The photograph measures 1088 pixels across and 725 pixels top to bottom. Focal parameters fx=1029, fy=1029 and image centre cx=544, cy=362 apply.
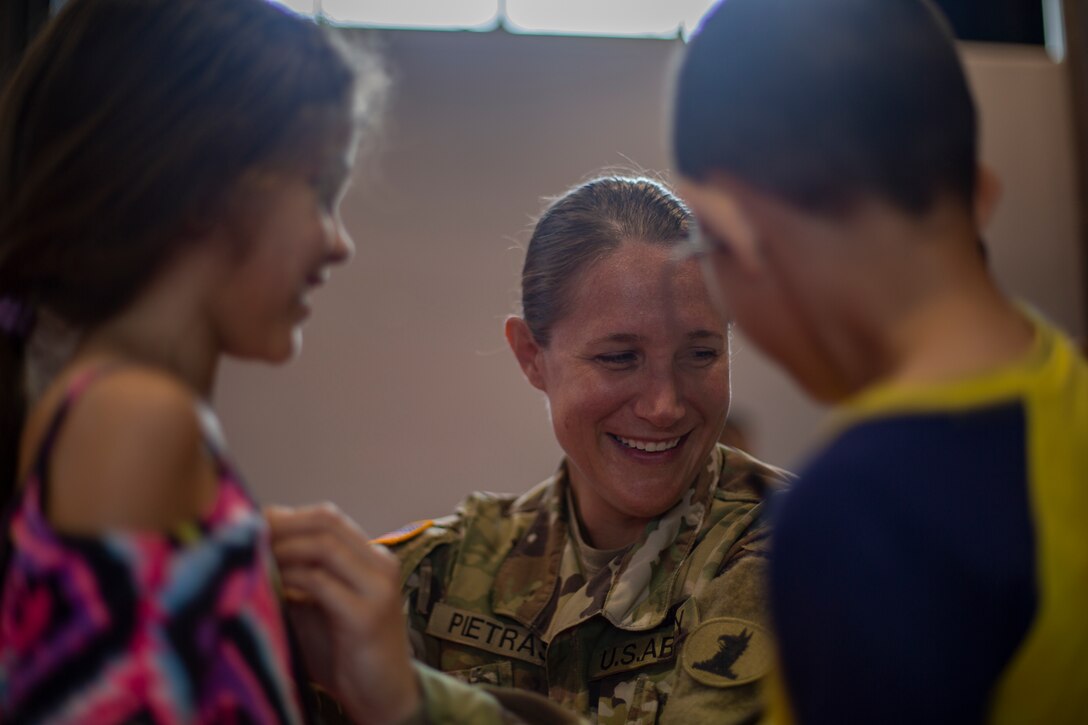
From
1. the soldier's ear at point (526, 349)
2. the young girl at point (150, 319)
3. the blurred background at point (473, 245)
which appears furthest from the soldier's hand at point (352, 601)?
the blurred background at point (473, 245)

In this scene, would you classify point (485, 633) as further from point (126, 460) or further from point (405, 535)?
point (126, 460)

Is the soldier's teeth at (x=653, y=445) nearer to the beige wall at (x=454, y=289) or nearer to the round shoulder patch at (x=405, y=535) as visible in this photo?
the round shoulder patch at (x=405, y=535)

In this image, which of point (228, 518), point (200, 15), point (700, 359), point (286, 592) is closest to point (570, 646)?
point (700, 359)

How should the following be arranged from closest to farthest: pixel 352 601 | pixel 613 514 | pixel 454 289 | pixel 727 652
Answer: pixel 352 601 → pixel 727 652 → pixel 613 514 → pixel 454 289

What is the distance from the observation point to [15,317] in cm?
79

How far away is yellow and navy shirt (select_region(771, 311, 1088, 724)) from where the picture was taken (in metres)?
0.58

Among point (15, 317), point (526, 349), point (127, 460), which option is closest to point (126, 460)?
point (127, 460)

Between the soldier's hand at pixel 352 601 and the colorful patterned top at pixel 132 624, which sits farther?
the soldier's hand at pixel 352 601

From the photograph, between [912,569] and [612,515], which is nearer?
[912,569]

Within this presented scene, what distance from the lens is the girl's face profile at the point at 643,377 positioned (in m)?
1.45

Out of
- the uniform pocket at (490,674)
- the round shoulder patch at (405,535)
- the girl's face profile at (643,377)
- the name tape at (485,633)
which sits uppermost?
the girl's face profile at (643,377)

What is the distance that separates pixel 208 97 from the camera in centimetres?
75

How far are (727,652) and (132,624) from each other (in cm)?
77

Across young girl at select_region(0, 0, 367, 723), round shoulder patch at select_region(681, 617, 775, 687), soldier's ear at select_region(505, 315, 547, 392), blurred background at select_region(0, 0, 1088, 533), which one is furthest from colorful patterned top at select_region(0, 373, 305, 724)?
blurred background at select_region(0, 0, 1088, 533)
